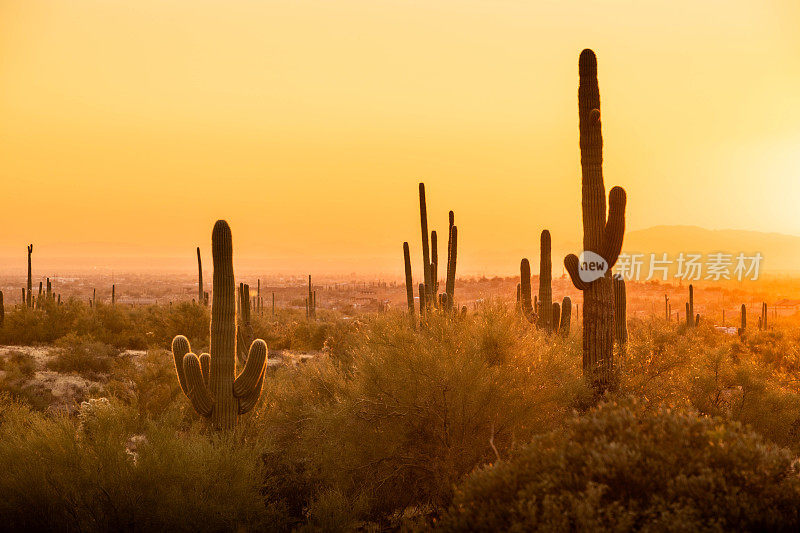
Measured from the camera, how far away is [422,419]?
34.2 feet

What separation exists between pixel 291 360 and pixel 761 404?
19314 mm

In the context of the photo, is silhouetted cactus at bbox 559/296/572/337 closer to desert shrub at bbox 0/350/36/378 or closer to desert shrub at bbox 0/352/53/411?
desert shrub at bbox 0/352/53/411

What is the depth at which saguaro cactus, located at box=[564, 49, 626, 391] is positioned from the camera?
12.4m

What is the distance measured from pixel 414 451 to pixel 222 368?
14.9 ft

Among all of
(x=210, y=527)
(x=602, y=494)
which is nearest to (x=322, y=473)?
(x=210, y=527)

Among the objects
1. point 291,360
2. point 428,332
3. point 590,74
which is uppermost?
point 590,74

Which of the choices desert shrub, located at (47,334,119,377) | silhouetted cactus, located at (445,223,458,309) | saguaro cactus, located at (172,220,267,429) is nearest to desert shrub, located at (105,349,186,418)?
desert shrub, located at (47,334,119,377)

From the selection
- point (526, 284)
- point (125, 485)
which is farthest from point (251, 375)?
point (526, 284)

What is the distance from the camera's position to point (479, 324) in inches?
456

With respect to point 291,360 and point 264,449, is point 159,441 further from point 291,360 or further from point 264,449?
point 291,360

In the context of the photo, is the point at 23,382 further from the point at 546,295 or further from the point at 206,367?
the point at 546,295

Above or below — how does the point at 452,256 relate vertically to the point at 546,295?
above

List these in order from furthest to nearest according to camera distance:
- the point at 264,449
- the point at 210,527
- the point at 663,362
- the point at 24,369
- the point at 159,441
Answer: the point at 24,369
the point at 663,362
the point at 264,449
the point at 159,441
the point at 210,527

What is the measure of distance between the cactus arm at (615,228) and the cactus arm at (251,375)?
267 inches
